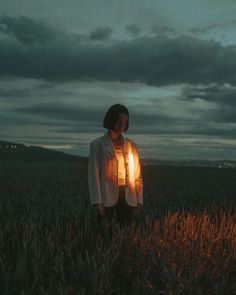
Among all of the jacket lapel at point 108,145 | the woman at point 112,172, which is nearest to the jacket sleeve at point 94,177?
the woman at point 112,172

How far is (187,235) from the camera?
7051mm

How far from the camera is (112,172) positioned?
675 cm

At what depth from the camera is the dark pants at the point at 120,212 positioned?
6855mm

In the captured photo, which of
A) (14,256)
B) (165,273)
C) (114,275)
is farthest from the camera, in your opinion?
(14,256)

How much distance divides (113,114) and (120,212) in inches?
53.4

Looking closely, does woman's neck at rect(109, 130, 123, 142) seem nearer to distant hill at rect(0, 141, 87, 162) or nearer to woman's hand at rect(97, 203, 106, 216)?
woman's hand at rect(97, 203, 106, 216)

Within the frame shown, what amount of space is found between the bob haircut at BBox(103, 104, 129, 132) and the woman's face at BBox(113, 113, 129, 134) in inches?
1.4

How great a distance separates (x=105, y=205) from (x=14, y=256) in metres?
1.26

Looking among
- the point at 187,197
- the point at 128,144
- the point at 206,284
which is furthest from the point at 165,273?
the point at 187,197

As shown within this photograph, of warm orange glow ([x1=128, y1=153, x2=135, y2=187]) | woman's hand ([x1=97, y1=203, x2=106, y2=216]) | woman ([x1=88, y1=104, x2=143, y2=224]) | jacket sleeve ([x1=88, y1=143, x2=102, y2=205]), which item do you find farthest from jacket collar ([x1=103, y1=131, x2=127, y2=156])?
woman's hand ([x1=97, y1=203, x2=106, y2=216])

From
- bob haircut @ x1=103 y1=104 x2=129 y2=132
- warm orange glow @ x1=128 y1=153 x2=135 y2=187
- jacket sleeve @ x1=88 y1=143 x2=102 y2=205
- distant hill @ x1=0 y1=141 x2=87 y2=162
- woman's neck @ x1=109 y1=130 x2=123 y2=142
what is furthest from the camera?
distant hill @ x1=0 y1=141 x2=87 y2=162

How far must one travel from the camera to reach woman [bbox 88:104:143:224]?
21.8 feet

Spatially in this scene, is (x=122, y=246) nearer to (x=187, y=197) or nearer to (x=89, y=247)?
(x=89, y=247)

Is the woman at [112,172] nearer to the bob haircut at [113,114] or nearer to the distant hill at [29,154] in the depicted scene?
the bob haircut at [113,114]
